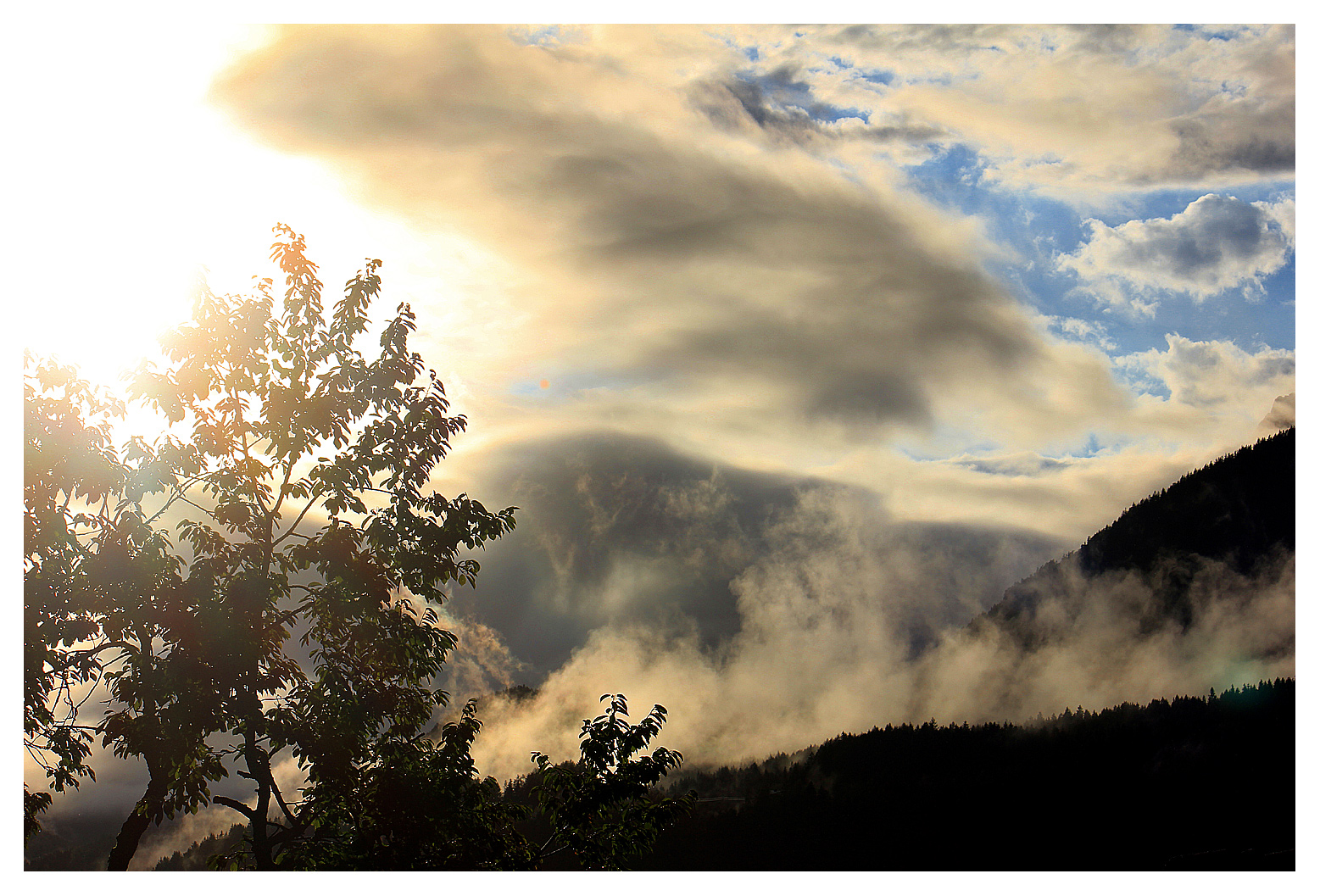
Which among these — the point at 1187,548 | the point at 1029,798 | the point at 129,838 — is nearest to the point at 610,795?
the point at 129,838

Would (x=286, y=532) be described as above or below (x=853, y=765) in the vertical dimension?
above

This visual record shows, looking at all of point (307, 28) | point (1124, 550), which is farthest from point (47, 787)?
point (1124, 550)

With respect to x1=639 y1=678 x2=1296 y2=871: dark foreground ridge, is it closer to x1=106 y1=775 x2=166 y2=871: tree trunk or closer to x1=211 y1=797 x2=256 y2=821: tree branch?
x1=211 y1=797 x2=256 y2=821: tree branch

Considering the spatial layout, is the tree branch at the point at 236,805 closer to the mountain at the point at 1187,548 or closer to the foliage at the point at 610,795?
the foliage at the point at 610,795

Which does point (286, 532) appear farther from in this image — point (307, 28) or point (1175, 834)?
point (1175, 834)

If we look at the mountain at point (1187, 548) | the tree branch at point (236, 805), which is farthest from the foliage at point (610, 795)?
the mountain at point (1187, 548)

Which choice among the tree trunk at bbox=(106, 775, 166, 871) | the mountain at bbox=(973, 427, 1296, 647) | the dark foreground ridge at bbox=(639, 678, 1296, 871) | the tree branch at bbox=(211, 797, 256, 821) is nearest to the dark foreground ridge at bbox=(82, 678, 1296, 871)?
the dark foreground ridge at bbox=(639, 678, 1296, 871)

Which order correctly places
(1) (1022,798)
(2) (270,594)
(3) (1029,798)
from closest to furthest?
1. (2) (270,594)
2. (3) (1029,798)
3. (1) (1022,798)

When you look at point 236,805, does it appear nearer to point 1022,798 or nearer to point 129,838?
point 129,838
